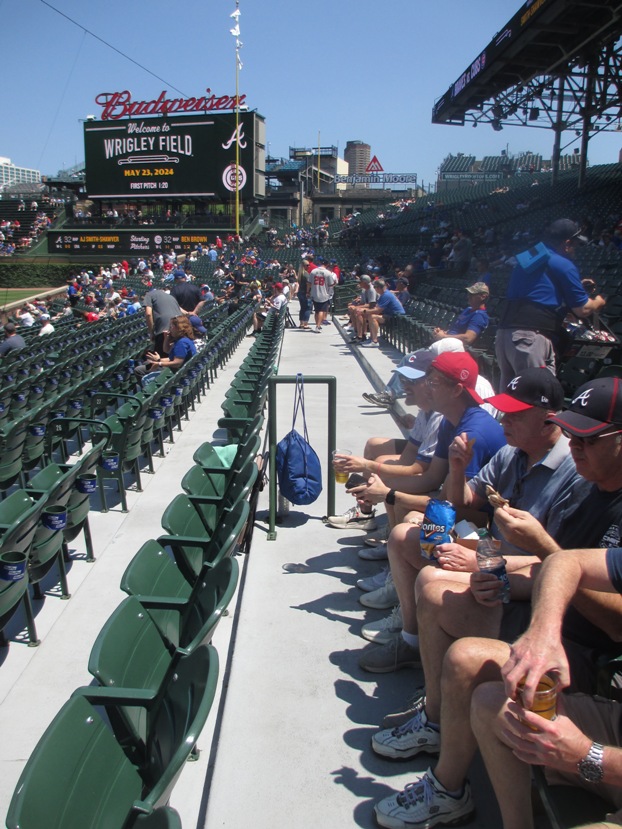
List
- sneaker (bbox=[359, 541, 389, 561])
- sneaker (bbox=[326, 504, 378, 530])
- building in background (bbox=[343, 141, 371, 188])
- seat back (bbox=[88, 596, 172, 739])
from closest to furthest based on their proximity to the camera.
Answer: seat back (bbox=[88, 596, 172, 739]), sneaker (bbox=[359, 541, 389, 561]), sneaker (bbox=[326, 504, 378, 530]), building in background (bbox=[343, 141, 371, 188])

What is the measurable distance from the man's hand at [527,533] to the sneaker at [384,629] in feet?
3.38

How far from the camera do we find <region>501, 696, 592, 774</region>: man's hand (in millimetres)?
1521

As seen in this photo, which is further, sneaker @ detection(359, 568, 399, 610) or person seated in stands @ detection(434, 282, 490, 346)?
person seated in stands @ detection(434, 282, 490, 346)

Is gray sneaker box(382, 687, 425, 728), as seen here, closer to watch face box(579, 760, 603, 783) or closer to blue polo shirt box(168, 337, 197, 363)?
watch face box(579, 760, 603, 783)

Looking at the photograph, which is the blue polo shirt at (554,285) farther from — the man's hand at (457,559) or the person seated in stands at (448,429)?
the man's hand at (457,559)

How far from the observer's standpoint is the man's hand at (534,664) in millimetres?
1571

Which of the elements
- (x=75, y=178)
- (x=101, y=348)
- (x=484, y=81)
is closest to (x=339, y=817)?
(x=101, y=348)

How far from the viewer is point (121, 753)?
1972 millimetres

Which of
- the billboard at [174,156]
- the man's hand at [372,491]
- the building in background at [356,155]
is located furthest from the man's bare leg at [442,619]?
the building in background at [356,155]

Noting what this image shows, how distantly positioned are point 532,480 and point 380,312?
1001 cm

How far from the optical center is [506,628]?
2.23m

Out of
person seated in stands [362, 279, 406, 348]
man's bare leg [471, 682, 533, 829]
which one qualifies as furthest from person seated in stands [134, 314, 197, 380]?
man's bare leg [471, 682, 533, 829]

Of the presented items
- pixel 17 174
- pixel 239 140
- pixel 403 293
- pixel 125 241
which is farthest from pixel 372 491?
pixel 17 174

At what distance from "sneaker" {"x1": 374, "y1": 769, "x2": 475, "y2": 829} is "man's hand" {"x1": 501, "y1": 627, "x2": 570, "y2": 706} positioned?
61 cm
